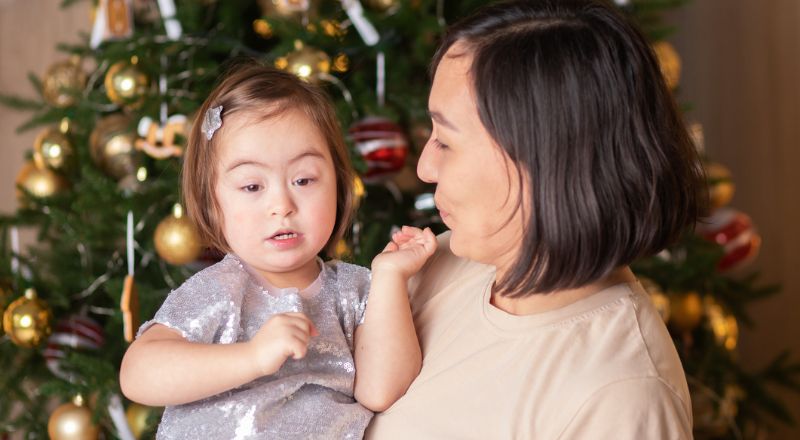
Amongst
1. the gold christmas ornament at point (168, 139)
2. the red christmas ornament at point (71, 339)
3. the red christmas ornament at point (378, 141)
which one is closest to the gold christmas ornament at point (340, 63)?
the red christmas ornament at point (378, 141)

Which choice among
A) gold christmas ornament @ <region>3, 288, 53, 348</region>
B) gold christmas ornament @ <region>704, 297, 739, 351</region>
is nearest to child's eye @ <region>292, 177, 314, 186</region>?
gold christmas ornament @ <region>3, 288, 53, 348</region>

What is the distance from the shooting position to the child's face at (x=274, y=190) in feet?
4.15

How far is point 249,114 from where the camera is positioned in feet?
4.24

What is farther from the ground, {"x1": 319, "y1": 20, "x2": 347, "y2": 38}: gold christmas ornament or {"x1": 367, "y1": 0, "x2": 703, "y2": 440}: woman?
{"x1": 367, "y1": 0, "x2": 703, "y2": 440}: woman

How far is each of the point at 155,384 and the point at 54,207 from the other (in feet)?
4.37

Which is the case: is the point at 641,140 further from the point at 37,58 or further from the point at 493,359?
the point at 37,58

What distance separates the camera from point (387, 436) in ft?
4.03

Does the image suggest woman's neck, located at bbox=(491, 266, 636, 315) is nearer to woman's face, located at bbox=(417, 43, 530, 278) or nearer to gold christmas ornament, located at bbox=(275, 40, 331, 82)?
woman's face, located at bbox=(417, 43, 530, 278)

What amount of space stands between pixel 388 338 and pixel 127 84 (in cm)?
132

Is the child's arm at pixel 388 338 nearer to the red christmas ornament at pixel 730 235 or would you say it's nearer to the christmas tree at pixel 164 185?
the christmas tree at pixel 164 185

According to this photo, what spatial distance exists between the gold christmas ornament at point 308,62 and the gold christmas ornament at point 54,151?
28.5 inches

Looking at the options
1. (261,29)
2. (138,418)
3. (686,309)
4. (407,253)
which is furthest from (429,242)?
(686,309)

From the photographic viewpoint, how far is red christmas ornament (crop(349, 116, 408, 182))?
2150mm

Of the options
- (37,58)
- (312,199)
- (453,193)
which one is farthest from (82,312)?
(453,193)
